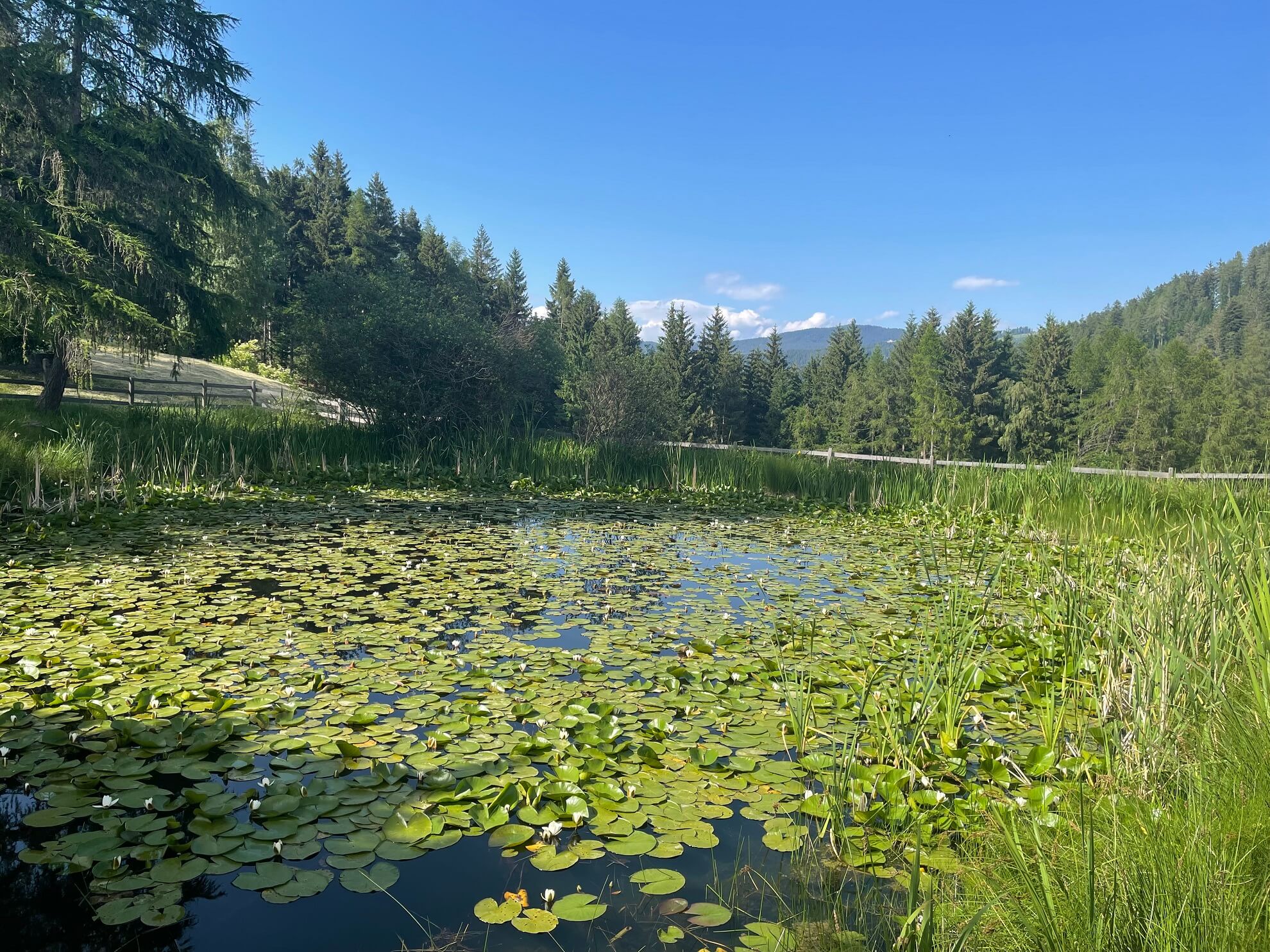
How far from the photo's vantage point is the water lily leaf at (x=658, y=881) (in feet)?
6.68

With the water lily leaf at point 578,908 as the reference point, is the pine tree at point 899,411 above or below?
above

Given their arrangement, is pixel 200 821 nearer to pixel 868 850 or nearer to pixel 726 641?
pixel 868 850

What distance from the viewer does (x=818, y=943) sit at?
1812 millimetres

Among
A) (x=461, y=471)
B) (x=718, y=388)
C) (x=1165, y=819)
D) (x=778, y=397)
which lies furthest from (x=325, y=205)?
(x=1165, y=819)

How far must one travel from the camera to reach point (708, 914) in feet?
6.39

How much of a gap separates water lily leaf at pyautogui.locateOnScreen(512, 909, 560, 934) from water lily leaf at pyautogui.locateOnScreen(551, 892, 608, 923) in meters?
0.02

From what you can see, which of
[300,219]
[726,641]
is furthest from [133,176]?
[300,219]

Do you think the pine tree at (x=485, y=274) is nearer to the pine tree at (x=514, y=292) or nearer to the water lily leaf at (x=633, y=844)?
the pine tree at (x=514, y=292)

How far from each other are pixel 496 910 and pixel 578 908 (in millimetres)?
214

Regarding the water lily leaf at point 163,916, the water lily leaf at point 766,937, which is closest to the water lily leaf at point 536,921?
the water lily leaf at point 766,937

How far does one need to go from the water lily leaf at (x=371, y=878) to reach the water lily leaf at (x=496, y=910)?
0.95ft

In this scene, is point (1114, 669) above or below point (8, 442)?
below

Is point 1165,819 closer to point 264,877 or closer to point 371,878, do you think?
point 371,878

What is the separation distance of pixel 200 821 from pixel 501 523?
→ 5.92 metres
